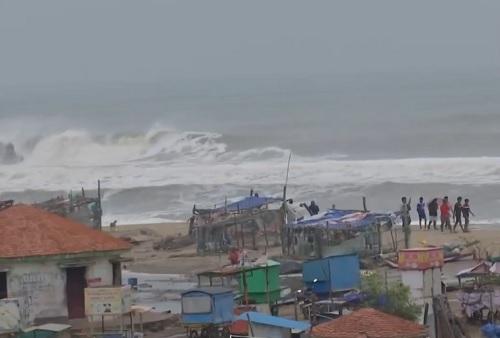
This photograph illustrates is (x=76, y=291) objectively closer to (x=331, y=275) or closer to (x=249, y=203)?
(x=331, y=275)

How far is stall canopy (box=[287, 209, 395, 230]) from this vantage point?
3347 cm

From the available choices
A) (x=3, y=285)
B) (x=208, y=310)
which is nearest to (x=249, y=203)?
(x=3, y=285)

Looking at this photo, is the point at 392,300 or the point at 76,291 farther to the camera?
the point at 76,291

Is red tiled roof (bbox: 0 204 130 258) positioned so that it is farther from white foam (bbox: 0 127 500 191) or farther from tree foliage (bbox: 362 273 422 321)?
white foam (bbox: 0 127 500 191)

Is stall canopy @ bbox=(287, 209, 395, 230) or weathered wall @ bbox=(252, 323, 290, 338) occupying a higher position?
stall canopy @ bbox=(287, 209, 395, 230)

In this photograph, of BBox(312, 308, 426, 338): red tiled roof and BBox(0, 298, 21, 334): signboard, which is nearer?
BBox(312, 308, 426, 338): red tiled roof

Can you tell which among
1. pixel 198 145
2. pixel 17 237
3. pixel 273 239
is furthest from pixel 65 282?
pixel 198 145

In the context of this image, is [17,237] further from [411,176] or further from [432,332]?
[411,176]

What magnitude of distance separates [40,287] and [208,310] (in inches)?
145

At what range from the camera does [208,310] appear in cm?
2406

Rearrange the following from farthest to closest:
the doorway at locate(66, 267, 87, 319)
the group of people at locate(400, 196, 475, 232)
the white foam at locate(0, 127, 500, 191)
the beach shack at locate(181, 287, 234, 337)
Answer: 1. the white foam at locate(0, 127, 500, 191)
2. the group of people at locate(400, 196, 475, 232)
3. the doorway at locate(66, 267, 87, 319)
4. the beach shack at locate(181, 287, 234, 337)

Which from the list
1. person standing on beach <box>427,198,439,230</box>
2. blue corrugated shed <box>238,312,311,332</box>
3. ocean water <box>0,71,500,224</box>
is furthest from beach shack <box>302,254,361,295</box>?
ocean water <box>0,71,500,224</box>

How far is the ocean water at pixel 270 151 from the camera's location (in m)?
56.8

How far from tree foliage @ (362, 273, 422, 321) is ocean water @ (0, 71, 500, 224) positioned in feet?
67.6
